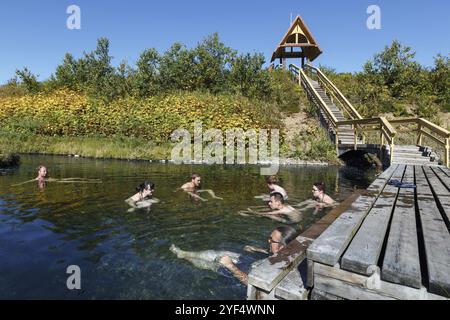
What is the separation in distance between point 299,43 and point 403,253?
35.2 m

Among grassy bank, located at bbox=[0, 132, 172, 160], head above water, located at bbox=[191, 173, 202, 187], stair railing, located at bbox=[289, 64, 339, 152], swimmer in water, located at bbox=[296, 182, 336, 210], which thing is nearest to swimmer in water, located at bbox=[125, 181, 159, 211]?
head above water, located at bbox=[191, 173, 202, 187]

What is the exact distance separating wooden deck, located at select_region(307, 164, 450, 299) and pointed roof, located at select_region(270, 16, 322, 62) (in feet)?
108

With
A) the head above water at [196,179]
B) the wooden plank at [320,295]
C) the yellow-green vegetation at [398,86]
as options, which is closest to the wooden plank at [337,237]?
the wooden plank at [320,295]

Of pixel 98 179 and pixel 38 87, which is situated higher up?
pixel 38 87

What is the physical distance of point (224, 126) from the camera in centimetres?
2291

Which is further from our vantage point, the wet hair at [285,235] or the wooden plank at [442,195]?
the wet hair at [285,235]

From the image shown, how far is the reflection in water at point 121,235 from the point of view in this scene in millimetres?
4145

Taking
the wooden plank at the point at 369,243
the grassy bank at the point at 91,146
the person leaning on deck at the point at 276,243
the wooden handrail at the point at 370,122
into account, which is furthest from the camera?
the grassy bank at the point at 91,146

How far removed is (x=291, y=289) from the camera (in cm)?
282

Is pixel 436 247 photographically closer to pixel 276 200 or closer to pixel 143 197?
pixel 276 200

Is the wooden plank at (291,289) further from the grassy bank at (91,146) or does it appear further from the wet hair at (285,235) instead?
the grassy bank at (91,146)
